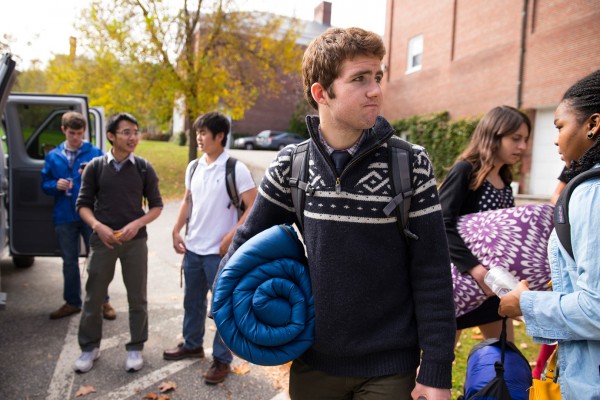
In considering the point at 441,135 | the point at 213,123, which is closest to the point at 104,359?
the point at 213,123

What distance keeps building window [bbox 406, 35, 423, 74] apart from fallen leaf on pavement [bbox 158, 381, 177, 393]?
1946cm

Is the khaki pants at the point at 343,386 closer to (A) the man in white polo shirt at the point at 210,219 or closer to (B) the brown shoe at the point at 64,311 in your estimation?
(A) the man in white polo shirt at the point at 210,219

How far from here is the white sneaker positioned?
400 centimetres

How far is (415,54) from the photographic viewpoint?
2128 cm

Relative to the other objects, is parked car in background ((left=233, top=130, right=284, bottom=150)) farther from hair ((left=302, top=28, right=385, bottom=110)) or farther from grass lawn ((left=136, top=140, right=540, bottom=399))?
hair ((left=302, top=28, right=385, bottom=110))

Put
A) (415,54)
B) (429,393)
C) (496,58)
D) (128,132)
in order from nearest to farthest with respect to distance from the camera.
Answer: (429,393) < (128,132) < (496,58) < (415,54)

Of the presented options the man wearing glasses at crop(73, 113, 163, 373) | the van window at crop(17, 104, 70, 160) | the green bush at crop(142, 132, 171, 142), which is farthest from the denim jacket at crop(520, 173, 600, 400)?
the green bush at crop(142, 132, 171, 142)

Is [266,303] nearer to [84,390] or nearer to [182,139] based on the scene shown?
[84,390]

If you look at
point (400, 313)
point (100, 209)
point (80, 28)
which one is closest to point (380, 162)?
point (400, 313)

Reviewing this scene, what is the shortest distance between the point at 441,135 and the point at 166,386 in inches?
644

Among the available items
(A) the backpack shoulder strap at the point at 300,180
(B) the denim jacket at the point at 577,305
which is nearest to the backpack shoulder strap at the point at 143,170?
(A) the backpack shoulder strap at the point at 300,180

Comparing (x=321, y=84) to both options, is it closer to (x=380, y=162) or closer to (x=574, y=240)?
(x=380, y=162)

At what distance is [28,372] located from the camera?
13.1 ft

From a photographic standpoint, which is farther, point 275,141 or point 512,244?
point 275,141
